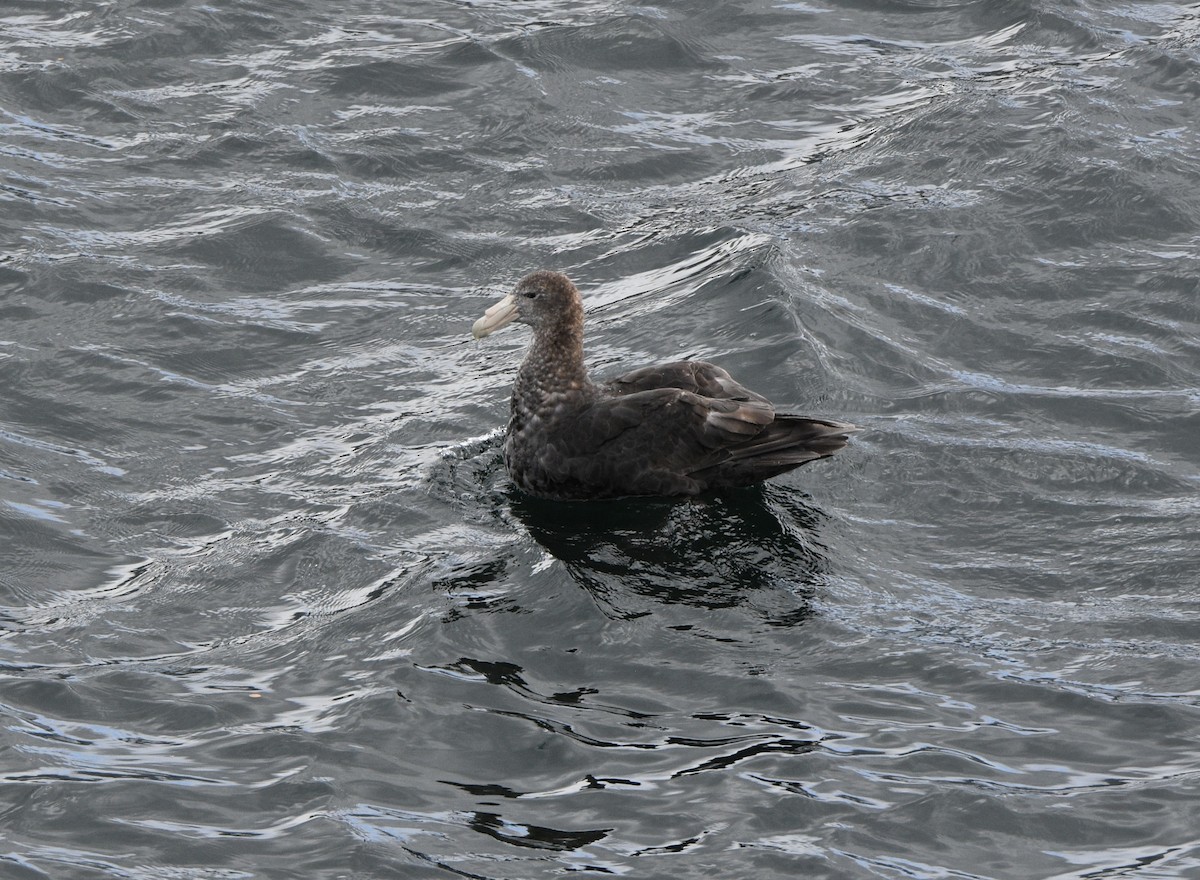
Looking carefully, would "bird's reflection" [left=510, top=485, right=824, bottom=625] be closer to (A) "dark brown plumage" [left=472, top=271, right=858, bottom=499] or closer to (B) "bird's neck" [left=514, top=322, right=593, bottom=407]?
(A) "dark brown plumage" [left=472, top=271, right=858, bottom=499]

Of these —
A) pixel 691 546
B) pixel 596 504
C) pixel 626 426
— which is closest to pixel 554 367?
pixel 626 426

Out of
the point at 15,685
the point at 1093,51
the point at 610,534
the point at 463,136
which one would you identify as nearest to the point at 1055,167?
the point at 1093,51

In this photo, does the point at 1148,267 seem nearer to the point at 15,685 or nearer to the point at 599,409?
the point at 599,409

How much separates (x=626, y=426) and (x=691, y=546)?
2.52 ft

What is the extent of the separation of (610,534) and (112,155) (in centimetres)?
613

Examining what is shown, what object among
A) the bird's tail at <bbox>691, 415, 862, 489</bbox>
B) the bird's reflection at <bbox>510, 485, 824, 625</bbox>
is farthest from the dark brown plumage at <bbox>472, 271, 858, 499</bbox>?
the bird's reflection at <bbox>510, 485, 824, 625</bbox>

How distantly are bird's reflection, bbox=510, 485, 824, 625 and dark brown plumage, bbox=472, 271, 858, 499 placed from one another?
0.39 ft

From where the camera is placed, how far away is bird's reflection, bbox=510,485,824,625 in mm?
8250

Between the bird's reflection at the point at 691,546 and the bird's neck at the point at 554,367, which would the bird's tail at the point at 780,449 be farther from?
the bird's neck at the point at 554,367

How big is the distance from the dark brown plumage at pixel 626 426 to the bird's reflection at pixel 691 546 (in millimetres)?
120

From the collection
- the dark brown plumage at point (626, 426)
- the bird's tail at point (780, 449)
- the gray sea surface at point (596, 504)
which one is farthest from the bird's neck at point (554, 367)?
the bird's tail at point (780, 449)

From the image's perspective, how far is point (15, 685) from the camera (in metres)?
7.58

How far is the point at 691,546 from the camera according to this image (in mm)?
8695

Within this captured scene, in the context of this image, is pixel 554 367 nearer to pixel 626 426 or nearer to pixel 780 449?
pixel 626 426
